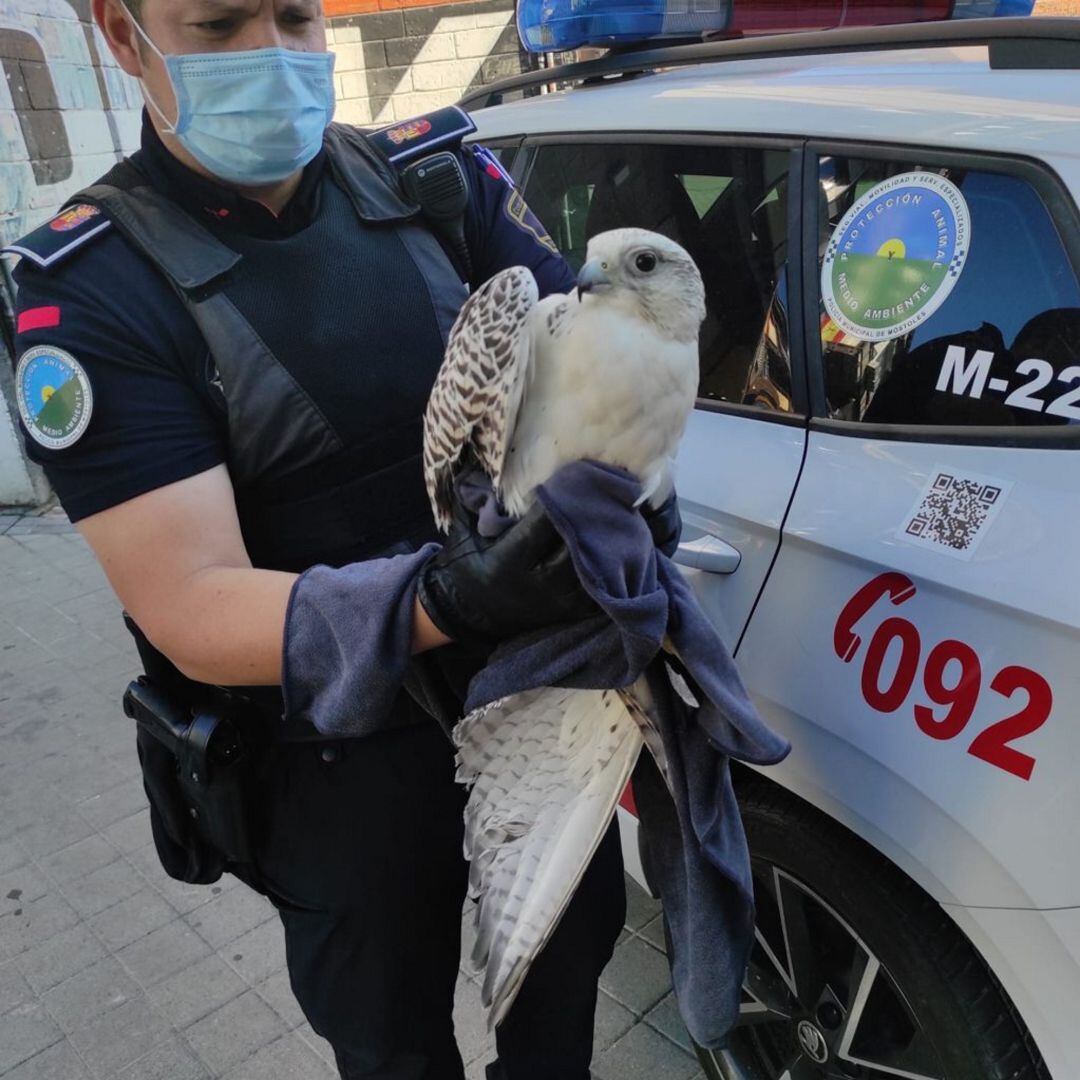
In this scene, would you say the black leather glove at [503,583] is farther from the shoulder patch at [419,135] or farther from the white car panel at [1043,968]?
the white car panel at [1043,968]

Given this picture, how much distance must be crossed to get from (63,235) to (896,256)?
132cm

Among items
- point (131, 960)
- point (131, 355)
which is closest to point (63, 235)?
point (131, 355)

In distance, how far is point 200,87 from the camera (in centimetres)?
139

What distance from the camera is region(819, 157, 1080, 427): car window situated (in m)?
1.49

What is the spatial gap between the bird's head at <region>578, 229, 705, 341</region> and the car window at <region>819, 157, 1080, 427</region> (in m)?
0.52

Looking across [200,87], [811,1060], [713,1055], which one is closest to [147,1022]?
[713,1055]

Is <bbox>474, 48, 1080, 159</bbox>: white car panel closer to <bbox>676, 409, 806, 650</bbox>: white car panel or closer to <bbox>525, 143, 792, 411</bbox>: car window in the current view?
<bbox>525, 143, 792, 411</bbox>: car window

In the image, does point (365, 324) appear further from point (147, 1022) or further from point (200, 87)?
point (147, 1022)

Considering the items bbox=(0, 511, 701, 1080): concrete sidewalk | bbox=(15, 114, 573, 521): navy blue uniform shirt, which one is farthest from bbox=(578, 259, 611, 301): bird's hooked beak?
bbox=(0, 511, 701, 1080): concrete sidewalk

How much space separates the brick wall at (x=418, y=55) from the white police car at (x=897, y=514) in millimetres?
7996

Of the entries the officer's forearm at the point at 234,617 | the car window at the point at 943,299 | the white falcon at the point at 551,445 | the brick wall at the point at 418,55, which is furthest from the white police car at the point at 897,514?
the brick wall at the point at 418,55

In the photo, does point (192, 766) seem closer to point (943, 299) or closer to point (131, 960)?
point (943, 299)

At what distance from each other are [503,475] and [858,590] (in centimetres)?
65

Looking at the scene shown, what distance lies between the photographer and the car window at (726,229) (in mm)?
1872
